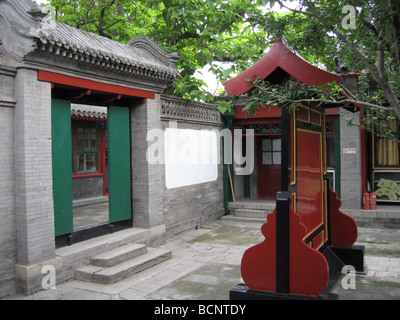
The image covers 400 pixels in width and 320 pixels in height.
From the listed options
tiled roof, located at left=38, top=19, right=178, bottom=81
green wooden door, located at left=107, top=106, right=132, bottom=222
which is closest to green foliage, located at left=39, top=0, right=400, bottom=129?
tiled roof, located at left=38, top=19, right=178, bottom=81

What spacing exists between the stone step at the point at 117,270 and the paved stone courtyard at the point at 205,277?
10cm

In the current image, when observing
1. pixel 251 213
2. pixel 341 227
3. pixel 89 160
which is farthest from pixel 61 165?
pixel 89 160

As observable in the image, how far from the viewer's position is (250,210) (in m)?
11.2

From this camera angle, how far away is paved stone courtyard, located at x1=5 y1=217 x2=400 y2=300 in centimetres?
537

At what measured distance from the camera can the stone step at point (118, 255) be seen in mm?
6340

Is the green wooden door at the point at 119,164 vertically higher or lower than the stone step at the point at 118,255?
higher

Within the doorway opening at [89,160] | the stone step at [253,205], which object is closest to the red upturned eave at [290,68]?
the stone step at [253,205]

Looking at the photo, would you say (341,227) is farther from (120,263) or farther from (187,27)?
(187,27)

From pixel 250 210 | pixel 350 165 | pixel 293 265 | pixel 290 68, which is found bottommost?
pixel 250 210

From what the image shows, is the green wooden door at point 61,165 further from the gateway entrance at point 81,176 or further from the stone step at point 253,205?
the stone step at point 253,205

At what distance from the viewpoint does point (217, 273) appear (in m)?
6.39

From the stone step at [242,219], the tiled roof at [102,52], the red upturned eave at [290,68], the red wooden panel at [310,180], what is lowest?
the stone step at [242,219]

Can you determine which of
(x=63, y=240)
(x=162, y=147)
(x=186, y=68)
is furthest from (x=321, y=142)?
(x=186, y=68)

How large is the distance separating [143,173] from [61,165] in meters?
1.96
